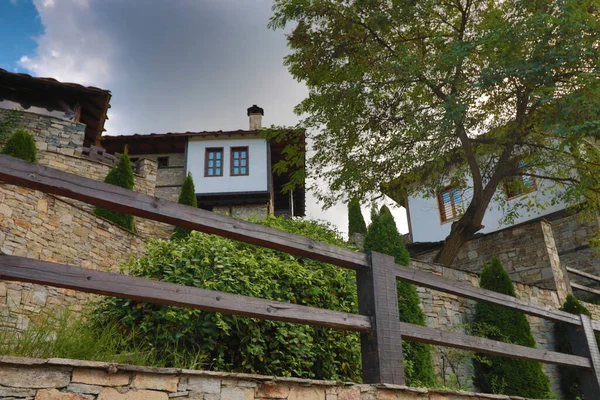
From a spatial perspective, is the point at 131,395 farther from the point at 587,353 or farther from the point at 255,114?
the point at 255,114

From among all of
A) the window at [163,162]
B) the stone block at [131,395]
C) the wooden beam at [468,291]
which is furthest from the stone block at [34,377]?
the window at [163,162]

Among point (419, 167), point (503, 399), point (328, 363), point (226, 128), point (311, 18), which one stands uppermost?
point (226, 128)

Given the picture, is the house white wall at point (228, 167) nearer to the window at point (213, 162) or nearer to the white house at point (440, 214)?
the window at point (213, 162)

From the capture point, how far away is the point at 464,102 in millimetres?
10234

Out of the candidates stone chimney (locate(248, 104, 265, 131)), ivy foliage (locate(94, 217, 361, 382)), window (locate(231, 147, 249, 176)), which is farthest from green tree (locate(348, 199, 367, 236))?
ivy foliage (locate(94, 217, 361, 382))

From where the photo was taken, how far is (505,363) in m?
8.43

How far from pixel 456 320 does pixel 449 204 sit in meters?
9.80

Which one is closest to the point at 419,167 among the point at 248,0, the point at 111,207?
the point at 248,0

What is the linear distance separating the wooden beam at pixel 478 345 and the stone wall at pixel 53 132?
45.2 ft

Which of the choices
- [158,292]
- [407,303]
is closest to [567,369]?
[407,303]

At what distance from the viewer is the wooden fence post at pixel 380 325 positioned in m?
3.41

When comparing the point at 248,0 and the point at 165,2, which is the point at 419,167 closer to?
the point at 248,0

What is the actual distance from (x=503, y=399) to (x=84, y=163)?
1357cm

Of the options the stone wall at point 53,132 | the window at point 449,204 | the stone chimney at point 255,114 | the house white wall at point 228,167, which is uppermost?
the stone chimney at point 255,114
